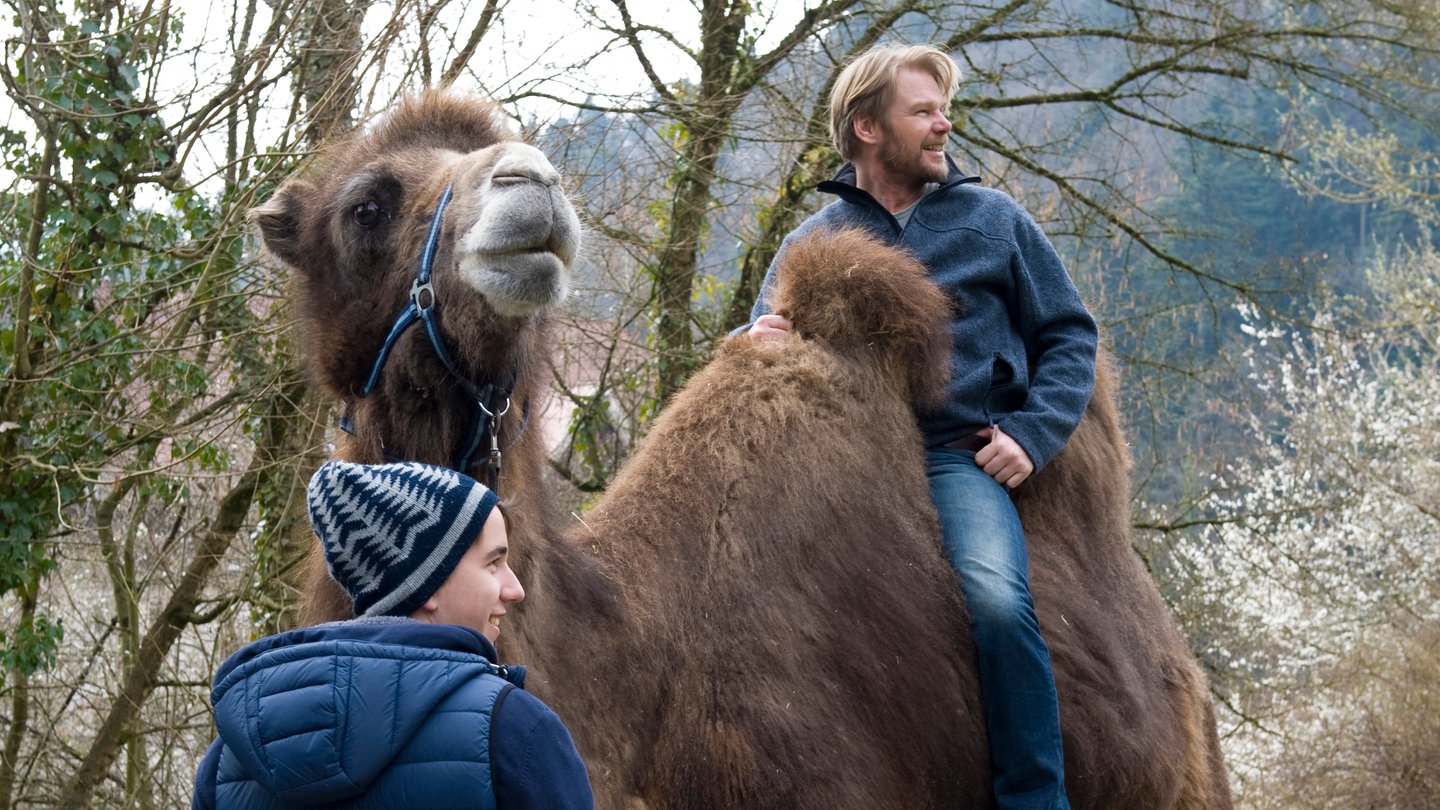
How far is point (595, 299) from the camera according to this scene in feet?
27.7

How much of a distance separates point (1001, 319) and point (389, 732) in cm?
245

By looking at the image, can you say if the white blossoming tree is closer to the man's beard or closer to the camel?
the camel

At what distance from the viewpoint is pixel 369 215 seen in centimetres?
348

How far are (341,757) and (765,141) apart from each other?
21.3 feet

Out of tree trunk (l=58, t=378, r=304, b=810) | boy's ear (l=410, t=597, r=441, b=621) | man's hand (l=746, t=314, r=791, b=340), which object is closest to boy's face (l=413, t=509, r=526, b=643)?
boy's ear (l=410, t=597, r=441, b=621)

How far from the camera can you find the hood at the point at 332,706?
1.82m

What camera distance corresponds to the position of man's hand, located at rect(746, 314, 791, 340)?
3.78 m

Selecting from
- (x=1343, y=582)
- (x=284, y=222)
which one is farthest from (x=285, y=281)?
(x=1343, y=582)

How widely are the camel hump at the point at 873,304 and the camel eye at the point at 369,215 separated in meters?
1.12

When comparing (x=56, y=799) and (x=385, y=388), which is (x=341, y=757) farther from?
(x=56, y=799)

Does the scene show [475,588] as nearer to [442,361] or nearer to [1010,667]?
[442,361]

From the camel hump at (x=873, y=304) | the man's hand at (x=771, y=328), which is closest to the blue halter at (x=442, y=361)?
the man's hand at (x=771, y=328)

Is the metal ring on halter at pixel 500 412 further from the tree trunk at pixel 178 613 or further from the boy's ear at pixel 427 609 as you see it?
the tree trunk at pixel 178 613

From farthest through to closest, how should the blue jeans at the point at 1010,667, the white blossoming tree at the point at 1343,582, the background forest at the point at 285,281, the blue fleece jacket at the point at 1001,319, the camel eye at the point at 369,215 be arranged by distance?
the white blossoming tree at the point at 1343,582 → the background forest at the point at 285,281 → the blue fleece jacket at the point at 1001,319 → the camel eye at the point at 369,215 → the blue jeans at the point at 1010,667
